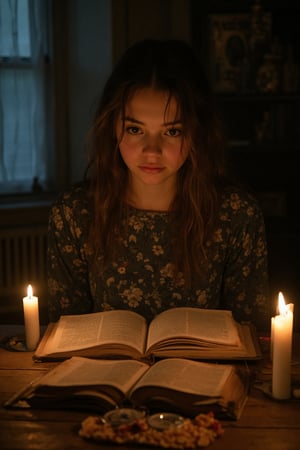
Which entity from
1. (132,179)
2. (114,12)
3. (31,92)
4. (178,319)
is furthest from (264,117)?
(178,319)

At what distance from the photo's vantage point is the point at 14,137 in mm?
3959

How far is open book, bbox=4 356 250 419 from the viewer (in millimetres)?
1242

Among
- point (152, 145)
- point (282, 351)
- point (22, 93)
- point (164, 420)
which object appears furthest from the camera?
point (22, 93)

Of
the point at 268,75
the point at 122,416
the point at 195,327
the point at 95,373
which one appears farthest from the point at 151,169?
the point at 268,75

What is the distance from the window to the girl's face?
2242 millimetres

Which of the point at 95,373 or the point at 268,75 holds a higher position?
the point at 268,75

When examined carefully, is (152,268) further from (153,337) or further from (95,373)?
(95,373)

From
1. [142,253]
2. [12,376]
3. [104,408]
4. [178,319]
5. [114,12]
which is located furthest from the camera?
[114,12]

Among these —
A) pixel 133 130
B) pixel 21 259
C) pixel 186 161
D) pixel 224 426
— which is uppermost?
pixel 133 130

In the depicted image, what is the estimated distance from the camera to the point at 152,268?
1926 millimetres

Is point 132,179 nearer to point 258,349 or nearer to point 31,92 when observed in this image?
point 258,349

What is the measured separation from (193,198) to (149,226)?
5.4 inches

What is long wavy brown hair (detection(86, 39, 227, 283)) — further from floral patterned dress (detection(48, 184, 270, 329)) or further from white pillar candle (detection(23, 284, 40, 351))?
white pillar candle (detection(23, 284, 40, 351))

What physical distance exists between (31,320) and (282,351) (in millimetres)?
568
